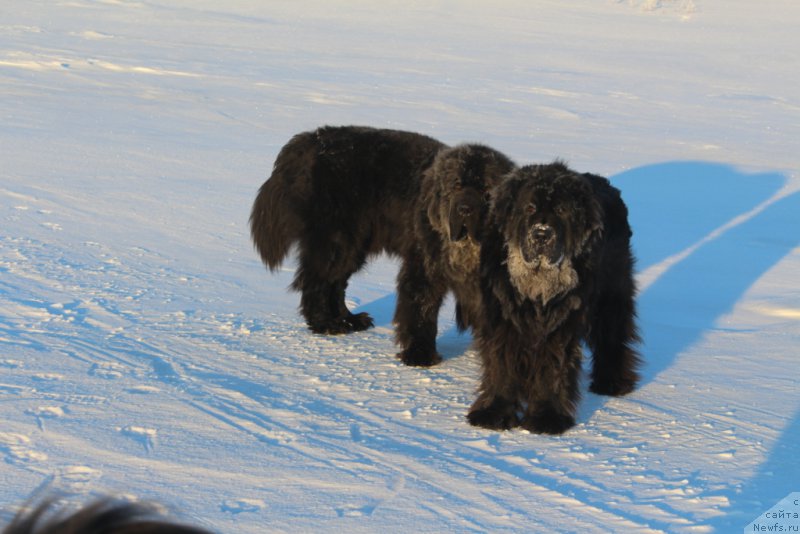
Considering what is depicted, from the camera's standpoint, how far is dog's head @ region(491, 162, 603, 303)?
475 cm

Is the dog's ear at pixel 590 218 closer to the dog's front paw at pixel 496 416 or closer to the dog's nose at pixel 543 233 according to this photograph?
the dog's nose at pixel 543 233

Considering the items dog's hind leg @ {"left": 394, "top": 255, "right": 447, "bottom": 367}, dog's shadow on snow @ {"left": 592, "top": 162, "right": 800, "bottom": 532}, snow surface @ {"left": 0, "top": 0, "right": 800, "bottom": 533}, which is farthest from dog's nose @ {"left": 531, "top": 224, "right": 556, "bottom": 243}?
dog's hind leg @ {"left": 394, "top": 255, "right": 447, "bottom": 367}

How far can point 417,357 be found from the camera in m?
6.06

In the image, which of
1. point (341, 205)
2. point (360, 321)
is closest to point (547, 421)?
point (360, 321)

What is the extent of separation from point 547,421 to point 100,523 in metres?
3.90

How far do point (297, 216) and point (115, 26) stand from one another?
72.3 ft

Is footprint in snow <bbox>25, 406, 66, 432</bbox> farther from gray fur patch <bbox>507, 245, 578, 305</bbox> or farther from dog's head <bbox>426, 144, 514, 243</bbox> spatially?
dog's head <bbox>426, 144, 514, 243</bbox>

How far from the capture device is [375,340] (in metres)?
6.61

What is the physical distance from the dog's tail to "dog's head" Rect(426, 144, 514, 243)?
1168 millimetres

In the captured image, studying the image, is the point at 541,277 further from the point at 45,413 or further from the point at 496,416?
the point at 45,413

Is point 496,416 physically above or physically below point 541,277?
below

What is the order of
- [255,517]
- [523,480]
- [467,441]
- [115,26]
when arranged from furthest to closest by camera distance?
[115,26], [467,441], [523,480], [255,517]

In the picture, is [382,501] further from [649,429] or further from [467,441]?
[649,429]

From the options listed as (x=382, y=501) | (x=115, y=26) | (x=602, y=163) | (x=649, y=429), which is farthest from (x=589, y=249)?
(x=115, y=26)
